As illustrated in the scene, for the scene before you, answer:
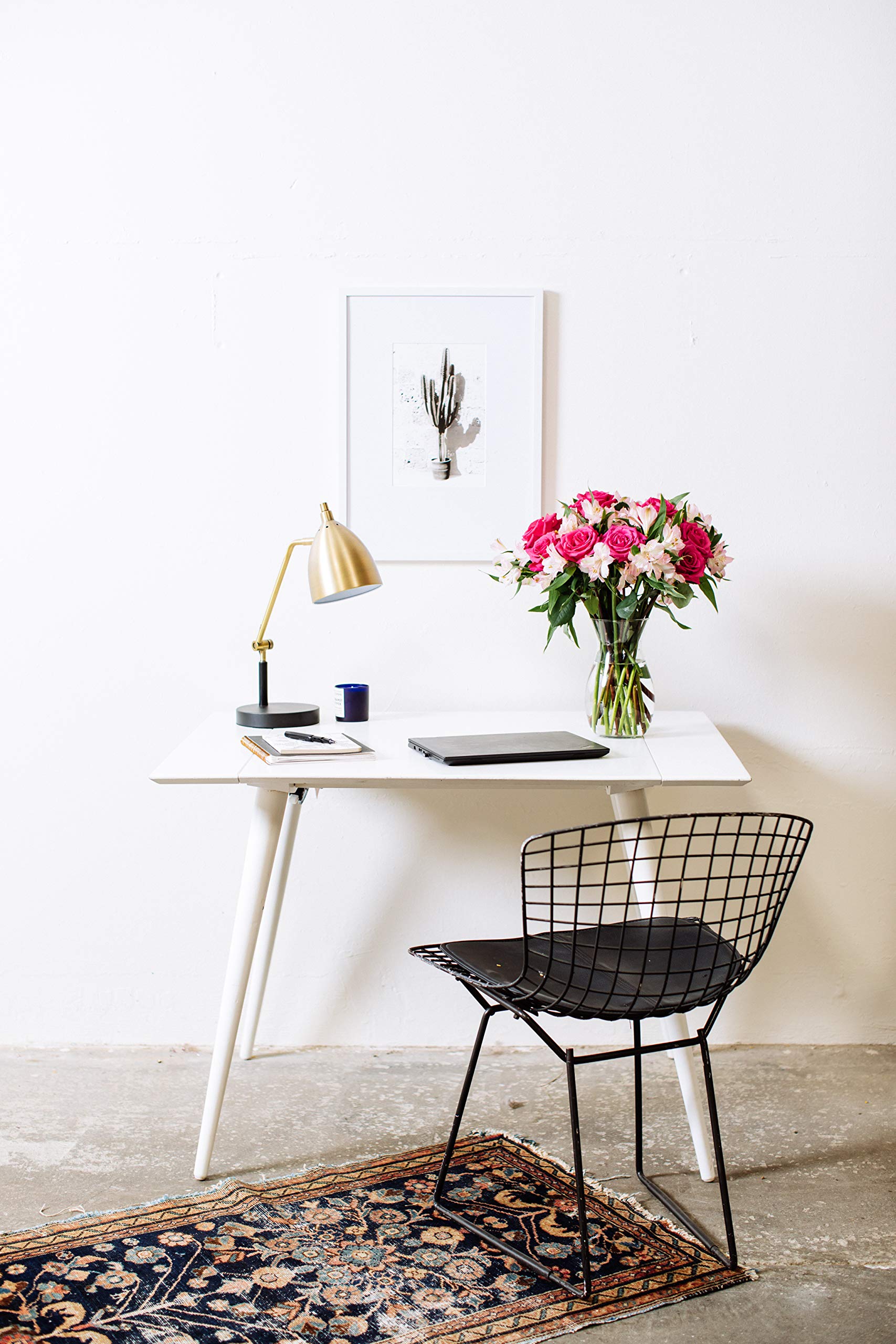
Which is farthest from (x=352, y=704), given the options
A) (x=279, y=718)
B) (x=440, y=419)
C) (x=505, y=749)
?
Answer: (x=440, y=419)

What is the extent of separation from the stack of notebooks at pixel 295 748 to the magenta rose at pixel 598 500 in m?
0.63

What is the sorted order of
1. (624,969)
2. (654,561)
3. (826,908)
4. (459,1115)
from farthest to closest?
(826,908) < (654,561) < (459,1115) < (624,969)

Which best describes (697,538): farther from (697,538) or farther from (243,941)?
(243,941)

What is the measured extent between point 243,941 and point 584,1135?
787 mm

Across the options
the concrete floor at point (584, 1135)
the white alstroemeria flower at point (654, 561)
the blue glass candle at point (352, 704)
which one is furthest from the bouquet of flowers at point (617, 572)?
the concrete floor at point (584, 1135)

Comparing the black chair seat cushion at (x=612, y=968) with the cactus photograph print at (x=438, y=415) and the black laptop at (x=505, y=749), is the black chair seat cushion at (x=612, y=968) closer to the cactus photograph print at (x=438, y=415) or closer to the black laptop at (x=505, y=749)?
the black laptop at (x=505, y=749)

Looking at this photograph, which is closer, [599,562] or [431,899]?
[599,562]

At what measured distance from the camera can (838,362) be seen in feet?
8.70

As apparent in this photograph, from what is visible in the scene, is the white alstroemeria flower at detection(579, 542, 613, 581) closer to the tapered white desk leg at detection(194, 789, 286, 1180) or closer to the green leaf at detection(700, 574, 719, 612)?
the green leaf at detection(700, 574, 719, 612)

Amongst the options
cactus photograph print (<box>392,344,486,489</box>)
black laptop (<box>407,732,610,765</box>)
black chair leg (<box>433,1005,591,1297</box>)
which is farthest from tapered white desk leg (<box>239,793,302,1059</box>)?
cactus photograph print (<box>392,344,486,489</box>)

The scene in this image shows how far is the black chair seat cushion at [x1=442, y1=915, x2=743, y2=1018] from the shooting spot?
175cm

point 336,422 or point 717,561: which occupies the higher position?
point 336,422

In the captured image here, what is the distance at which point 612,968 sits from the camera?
6.11 ft

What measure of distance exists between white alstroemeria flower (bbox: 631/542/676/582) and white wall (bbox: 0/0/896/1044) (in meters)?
0.48
